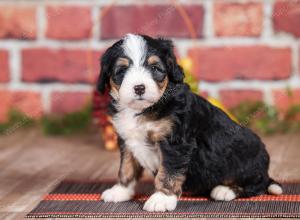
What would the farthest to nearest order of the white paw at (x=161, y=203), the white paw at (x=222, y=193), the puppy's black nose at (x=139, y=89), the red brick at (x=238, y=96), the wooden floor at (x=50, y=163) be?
the red brick at (x=238, y=96) → the wooden floor at (x=50, y=163) → the white paw at (x=222, y=193) → the white paw at (x=161, y=203) → the puppy's black nose at (x=139, y=89)

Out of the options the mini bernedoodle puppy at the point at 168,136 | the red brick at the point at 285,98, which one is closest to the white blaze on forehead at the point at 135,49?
the mini bernedoodle puppy at the point at 168,136

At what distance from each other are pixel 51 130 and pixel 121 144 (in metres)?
1.77

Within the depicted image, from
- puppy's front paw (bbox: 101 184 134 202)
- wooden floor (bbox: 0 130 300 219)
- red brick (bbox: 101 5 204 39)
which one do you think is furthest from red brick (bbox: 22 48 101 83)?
puppy's front paw (bbox: 101 184 134 202)

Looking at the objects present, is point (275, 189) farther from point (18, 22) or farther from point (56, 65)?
point (18, 22)

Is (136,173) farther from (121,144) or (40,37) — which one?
(40,37)

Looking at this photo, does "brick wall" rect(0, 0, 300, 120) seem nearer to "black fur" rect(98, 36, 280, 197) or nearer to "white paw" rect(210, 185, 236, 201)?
"black fur" rect(98, 36, 280, 197)

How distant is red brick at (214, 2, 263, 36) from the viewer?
14.9ft

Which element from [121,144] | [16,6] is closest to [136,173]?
[121,144]

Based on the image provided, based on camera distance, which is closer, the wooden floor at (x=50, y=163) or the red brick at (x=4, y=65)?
Result: the wooden floor at (x=50, y=163)

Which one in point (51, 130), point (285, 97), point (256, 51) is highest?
point (256, 51)

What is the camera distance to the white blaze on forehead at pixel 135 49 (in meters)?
2.74

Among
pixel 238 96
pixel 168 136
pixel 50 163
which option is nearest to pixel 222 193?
pixel 168 136

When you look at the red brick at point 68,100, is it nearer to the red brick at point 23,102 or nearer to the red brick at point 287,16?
the red brick at point 23,102

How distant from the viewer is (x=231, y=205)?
2865 millimetres
